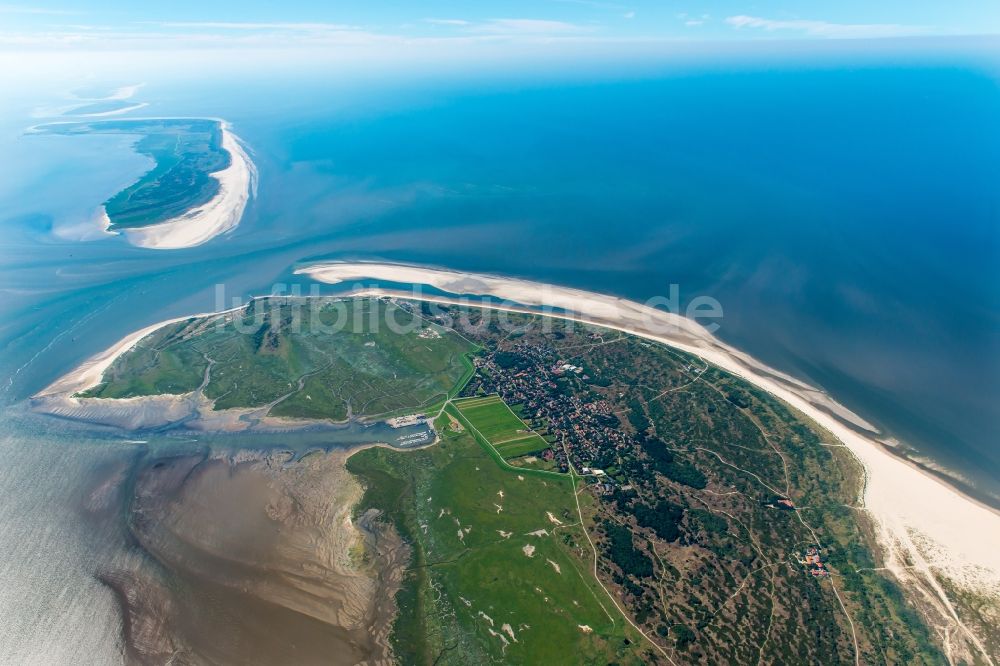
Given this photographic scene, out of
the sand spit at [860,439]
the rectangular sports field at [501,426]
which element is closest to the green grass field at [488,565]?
the rectangular sports field at [501,426]

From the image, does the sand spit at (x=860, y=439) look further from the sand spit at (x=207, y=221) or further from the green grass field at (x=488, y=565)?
the sand spit at (x=207, y=221)

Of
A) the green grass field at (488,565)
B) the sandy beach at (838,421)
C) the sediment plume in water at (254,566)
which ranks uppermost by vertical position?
the sandy beach at (838,421)

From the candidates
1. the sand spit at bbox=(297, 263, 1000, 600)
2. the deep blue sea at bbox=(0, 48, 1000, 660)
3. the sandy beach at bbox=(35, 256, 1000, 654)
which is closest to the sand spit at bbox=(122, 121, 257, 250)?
the deep blue sea at bbox=(0, 48, 1000, 660)

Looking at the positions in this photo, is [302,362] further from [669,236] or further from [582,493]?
[669,236]

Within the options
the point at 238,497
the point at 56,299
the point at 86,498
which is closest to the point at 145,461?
the point at 86,498

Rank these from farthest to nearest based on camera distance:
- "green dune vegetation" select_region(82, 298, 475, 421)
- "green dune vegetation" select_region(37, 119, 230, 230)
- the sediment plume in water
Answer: "green dune vegetation" select_region(37, 119, 230, 230), "green dune vegetation" select_region(82, 298, 475, 421), the sediment plume in water

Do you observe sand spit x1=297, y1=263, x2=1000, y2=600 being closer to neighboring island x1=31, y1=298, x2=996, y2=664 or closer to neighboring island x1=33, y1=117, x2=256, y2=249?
neighboring island x1=31, y1=298, x2=996, y2=664
